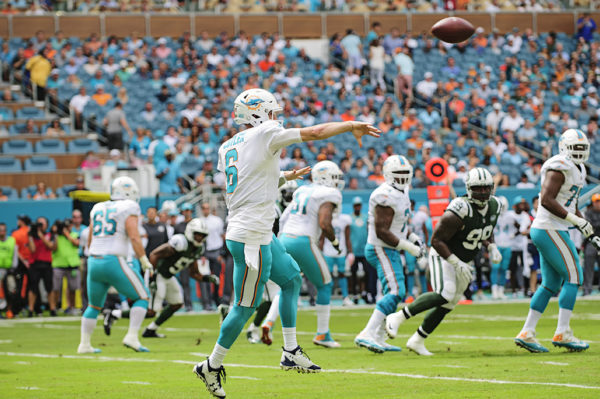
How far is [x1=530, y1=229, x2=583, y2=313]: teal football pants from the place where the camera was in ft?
30.4

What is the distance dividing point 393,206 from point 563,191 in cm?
169

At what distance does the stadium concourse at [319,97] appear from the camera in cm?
2073

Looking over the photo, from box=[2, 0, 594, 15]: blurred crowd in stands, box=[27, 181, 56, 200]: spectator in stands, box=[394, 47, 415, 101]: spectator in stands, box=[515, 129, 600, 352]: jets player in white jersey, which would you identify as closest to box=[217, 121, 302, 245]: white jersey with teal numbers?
box=[515, 129, 600, 352]: jets player in white jersey

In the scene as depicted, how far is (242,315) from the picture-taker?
22.6 ft

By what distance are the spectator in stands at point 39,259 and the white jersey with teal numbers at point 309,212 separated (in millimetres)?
6964

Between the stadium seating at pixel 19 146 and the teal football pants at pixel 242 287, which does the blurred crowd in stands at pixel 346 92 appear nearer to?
the stadium seating at pixel 19 146

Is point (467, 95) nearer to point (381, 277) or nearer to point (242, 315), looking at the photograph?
point (381, 277)

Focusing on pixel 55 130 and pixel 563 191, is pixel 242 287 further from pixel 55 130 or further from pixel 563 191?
pixel 55 130

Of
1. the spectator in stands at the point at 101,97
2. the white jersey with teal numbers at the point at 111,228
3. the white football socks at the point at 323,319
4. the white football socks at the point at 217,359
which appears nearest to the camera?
the white football socks at the point at 217,359

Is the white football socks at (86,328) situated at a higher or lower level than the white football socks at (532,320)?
lower

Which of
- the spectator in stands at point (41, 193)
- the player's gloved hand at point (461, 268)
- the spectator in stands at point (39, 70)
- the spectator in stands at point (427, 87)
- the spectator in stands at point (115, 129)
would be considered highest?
the spectator in stands at point (39, 70)

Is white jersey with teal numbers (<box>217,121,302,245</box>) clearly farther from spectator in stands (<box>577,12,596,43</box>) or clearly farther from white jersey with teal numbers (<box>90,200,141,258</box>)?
spectator in stands (<box>577,12,596,43</box>)

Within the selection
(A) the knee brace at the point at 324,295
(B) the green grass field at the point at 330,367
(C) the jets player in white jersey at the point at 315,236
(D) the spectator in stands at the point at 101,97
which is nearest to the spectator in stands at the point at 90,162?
(D) the spectator in stands at the point at 101,97

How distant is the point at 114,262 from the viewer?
421 inches
